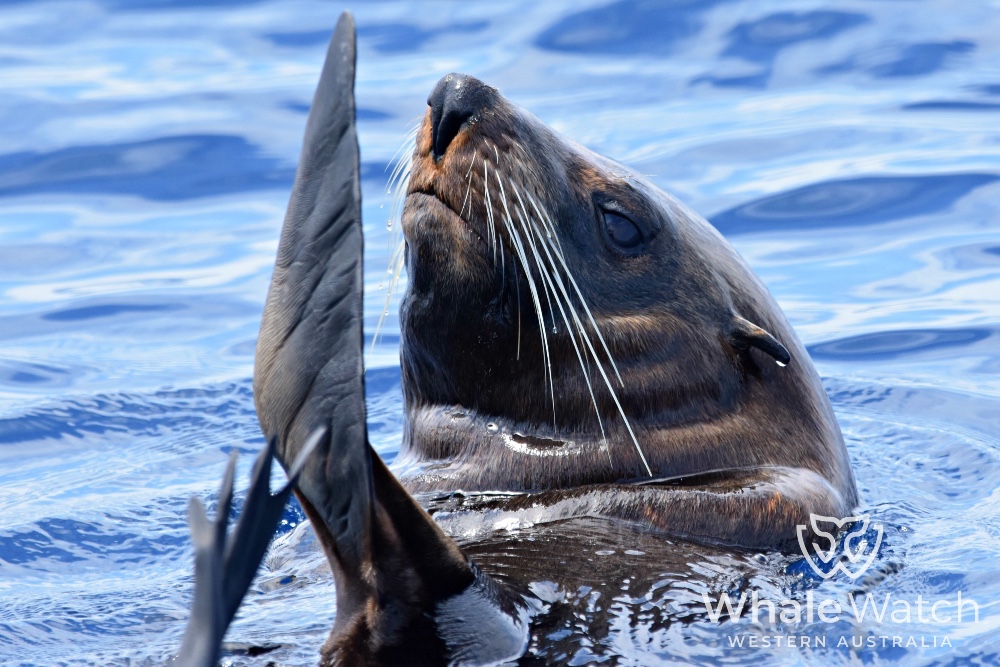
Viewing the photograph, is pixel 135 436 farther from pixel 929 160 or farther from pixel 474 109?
pixel 929 160

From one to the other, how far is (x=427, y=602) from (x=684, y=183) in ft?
23.6

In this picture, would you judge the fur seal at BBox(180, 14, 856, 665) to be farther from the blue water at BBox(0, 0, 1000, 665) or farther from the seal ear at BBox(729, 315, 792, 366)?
the blue water at BBox(0, 0, 1000, 665)

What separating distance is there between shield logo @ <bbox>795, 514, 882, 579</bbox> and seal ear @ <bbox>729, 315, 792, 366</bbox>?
0.56 meters

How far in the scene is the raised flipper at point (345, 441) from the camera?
140 inches

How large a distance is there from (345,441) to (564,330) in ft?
5.25

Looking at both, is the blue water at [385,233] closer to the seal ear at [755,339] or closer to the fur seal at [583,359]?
the fur seal at [583,359]

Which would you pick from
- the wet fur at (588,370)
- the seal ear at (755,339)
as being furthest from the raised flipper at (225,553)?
the seal ear at (755,339)

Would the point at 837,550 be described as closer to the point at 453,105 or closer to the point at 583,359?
the point at 583,359

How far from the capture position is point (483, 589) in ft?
12.5

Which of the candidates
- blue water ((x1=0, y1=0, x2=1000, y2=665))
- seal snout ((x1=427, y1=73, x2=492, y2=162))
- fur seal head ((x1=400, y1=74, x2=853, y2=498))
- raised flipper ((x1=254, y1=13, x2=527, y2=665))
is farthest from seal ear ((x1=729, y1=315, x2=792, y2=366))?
raised flipper ((x1=254, y1=13, x2=527, y2=665))

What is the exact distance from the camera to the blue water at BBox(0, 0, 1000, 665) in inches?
204

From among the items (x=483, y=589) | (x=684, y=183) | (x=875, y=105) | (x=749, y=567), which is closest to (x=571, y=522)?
(x=749, y=567)

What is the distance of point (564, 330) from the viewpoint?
16.4 feet

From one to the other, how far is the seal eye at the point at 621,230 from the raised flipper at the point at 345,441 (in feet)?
5.05
